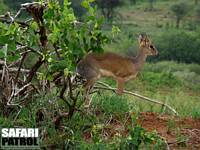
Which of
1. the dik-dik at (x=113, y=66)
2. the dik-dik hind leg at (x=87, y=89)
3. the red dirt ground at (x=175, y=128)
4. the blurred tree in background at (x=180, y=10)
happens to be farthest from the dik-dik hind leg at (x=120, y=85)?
the blurred tree in background at (x=180, y=10)

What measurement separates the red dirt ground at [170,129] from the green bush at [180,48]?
97.4ft

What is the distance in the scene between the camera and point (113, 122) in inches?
218

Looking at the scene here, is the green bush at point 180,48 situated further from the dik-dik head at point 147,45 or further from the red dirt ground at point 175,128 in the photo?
the red dirt ground at point 175,128

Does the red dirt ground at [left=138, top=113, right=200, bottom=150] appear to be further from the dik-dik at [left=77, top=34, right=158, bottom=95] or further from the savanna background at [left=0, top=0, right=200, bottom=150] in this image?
the dik-dik at [left=77, top=34, right=158, bottom=95]

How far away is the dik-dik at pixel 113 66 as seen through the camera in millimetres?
6383

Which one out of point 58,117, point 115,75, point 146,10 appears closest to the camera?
point 58,117

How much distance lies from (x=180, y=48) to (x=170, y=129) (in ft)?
99.5

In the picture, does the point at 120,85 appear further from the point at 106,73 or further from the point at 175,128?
the point at 175,128

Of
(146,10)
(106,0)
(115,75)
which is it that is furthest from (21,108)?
(146,10)

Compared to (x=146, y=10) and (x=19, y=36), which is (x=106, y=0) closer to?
(x=146, y=10)

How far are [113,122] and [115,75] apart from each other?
6.48 ft

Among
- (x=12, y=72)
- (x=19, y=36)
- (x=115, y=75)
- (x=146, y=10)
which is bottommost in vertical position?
(x=146, y=10)

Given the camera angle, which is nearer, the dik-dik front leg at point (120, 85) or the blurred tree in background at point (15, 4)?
the dik-dik front leg at point (120, 85)

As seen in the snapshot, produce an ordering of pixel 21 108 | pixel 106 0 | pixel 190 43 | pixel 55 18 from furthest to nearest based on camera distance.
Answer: pixel 106 0
pixel 190 43
pixel 21 108
pixel 55 18
